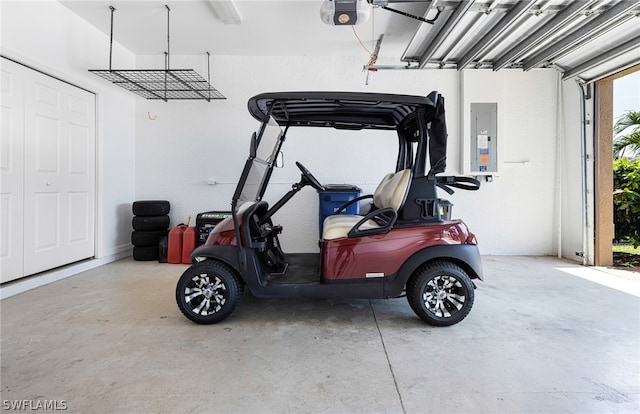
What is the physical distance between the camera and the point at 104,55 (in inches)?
174

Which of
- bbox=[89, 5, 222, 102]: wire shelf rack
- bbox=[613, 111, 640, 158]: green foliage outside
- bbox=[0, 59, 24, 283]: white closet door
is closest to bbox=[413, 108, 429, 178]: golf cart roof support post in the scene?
bbox=[89, 5, 222, 102]: wire shelf rack

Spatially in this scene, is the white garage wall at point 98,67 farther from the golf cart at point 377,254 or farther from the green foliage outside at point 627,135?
the green foliage outside at point 627,135

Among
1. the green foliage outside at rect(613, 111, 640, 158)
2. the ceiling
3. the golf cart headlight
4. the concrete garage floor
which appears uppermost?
the ceiling

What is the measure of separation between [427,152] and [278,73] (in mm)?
3463

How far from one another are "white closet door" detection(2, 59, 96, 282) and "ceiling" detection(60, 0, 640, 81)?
114 centimetres

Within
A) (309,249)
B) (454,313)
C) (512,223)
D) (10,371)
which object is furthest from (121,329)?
(512,223)

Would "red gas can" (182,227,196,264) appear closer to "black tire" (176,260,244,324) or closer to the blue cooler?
the blue cooler

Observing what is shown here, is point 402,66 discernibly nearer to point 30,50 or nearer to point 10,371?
point 30,50

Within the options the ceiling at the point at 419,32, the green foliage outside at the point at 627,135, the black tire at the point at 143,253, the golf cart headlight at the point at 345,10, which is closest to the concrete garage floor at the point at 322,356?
the black tire at the point at 143,253

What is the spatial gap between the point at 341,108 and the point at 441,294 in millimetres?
1778

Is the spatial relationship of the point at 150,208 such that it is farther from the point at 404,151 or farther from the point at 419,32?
the point at 419,32

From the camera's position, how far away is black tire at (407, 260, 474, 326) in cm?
235

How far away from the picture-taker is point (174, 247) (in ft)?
14.6

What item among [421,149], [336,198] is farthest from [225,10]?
[421,149]
